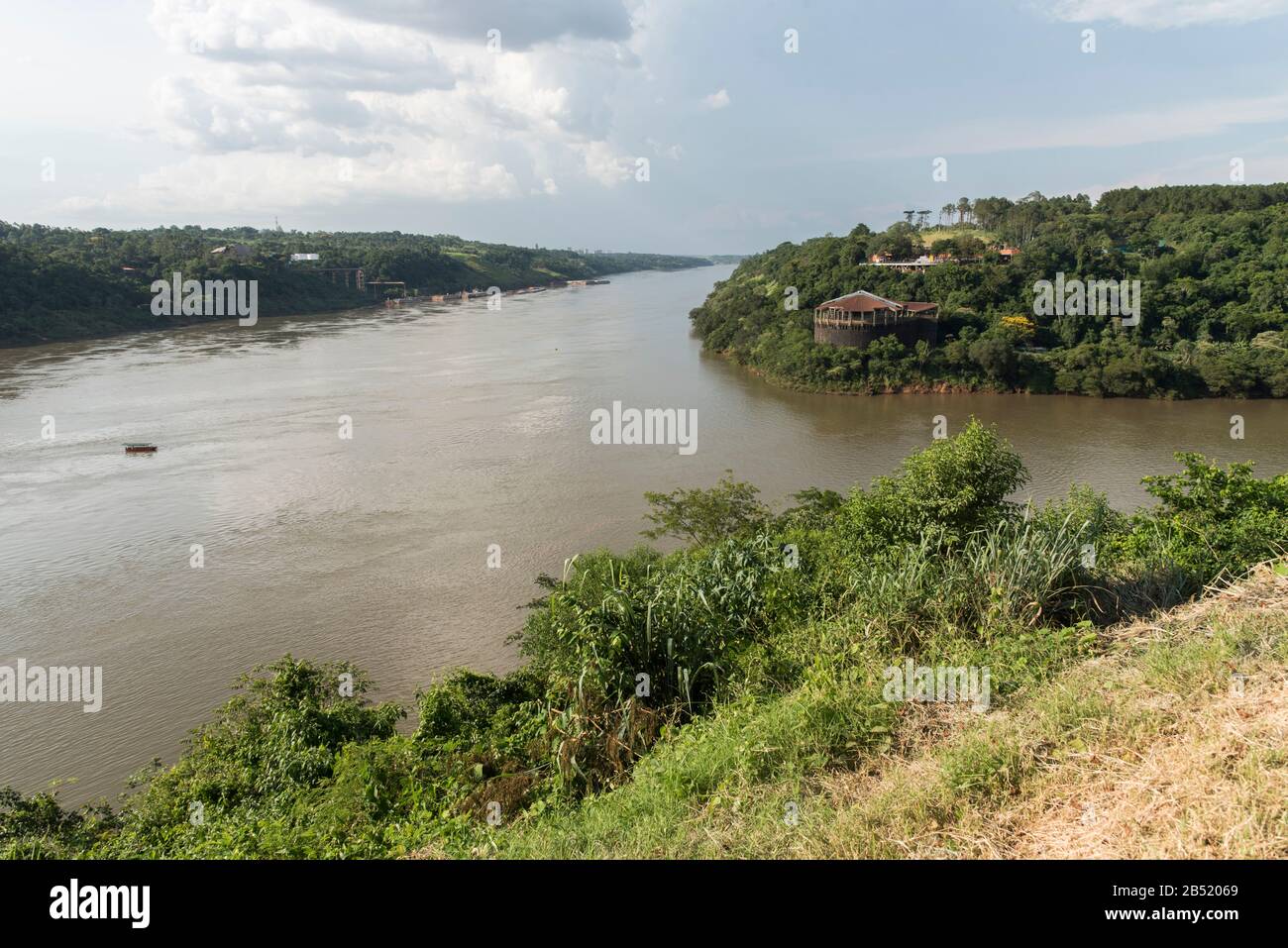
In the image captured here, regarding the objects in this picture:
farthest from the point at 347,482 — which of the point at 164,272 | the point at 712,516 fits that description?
the point at 164,272

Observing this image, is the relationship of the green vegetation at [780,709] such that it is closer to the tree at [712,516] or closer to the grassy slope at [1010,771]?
the grassy slope at [1010,771]

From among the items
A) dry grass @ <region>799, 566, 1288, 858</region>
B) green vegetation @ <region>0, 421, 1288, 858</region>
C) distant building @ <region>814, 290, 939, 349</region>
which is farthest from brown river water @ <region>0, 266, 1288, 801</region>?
dry grass @ <region>799, 566, 1288, 858</region>

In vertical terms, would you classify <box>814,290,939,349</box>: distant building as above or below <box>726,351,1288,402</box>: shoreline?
above

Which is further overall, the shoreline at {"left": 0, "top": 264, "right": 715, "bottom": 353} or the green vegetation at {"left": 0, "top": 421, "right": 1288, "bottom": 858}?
the shoreline at {"left": 0, "top": 264, "right": 715, "bottom": 353}

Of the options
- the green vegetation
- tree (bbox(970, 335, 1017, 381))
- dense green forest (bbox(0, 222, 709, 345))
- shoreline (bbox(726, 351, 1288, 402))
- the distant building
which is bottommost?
the green vegetation

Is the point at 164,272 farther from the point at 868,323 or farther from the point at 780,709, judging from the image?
the point at 780,709

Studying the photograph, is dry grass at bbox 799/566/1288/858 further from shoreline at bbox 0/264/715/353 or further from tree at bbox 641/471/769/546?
shoreline at bbox 0/264/715/353

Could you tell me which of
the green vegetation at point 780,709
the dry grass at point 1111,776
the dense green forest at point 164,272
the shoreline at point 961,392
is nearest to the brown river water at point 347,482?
the shoreline at point 961,392
